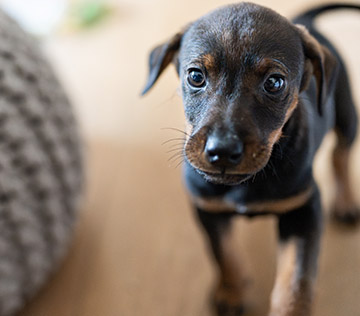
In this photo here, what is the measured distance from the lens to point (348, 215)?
1.95m

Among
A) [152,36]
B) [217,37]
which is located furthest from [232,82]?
[152,36]

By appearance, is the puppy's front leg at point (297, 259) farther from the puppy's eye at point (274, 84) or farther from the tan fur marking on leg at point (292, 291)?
the puppy's eye at point (274, 84)

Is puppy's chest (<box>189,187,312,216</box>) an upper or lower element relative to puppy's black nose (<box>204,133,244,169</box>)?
lower

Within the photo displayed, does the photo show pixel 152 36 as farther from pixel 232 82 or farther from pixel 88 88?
pixel 232 82

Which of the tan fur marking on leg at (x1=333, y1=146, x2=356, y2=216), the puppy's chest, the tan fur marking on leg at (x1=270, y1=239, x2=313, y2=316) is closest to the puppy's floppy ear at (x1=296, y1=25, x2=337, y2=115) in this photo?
the puppy's chest

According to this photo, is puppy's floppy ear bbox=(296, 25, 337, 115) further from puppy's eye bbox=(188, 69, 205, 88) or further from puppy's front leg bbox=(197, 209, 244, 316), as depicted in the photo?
puppy's front leg bbox=(197, 209, 244, 316)

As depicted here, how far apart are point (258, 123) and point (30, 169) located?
803mm

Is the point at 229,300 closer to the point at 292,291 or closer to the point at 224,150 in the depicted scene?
the point at 292,291

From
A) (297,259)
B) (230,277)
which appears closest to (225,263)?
(230,277)

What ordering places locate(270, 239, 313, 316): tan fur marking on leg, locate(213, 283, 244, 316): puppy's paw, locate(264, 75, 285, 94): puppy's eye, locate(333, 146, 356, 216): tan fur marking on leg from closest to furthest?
locate(264, 75, 285, 94): puppy's eye → locate(270, 239, 313, 316): tan fur marking on leg → locate(213, 283, 244, 316): puppy's paw → locate(333, 146, 356, 216): tan fur marking on leg

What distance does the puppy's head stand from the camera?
1119 millimetres

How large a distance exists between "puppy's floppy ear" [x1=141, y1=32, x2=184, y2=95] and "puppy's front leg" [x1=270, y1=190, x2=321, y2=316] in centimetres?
54

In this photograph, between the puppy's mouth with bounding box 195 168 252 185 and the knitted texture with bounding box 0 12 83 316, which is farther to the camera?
the knitted texture with bounding box 0 12 83 316

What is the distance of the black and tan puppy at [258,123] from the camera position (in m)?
1.14
